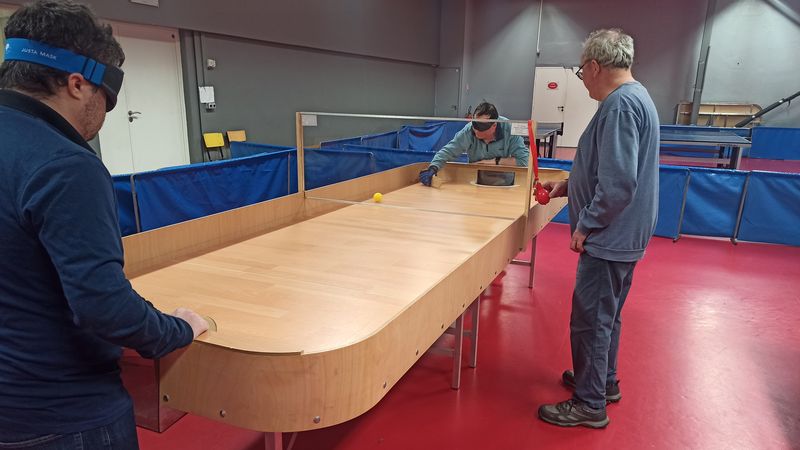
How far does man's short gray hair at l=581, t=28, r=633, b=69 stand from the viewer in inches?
90.0

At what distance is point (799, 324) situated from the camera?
3834 mm

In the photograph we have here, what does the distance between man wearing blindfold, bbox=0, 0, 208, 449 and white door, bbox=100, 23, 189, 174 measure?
5.88m

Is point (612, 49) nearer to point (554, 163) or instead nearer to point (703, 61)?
point (554, 163)

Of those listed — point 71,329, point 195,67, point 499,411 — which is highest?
point 195,67

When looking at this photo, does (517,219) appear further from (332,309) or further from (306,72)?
(306,72)

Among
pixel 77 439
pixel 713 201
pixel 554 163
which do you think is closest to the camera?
pixel 77 439

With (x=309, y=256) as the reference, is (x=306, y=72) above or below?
above

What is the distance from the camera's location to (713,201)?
591cm

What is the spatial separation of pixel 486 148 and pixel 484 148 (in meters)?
0.02

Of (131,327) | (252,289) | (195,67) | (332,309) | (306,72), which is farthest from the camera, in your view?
(306,72)

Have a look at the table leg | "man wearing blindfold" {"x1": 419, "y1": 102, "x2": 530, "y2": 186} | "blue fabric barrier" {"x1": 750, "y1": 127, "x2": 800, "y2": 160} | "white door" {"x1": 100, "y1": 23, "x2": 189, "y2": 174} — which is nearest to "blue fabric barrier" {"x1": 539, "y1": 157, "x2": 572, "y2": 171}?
"man wearing blindfold" {"x1": 419, "y1": 102, "x2": 530, "y2": 186}

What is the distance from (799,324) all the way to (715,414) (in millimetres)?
1736

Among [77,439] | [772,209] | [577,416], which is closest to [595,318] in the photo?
[577,416]

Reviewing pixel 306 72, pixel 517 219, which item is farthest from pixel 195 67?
pixel 517 219
